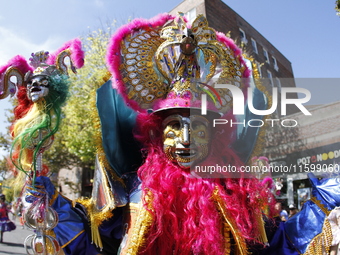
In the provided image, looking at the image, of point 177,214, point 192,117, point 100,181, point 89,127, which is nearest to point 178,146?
point 192,117

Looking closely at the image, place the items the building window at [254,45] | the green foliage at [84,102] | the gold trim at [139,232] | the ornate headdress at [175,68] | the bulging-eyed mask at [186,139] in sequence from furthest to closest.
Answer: the building window at [254,45] < the green foliage at [84,102] < the ornate headdress at [175,68] < the bulging-eyed mask at [186,139] < the gold trim at [139,232]

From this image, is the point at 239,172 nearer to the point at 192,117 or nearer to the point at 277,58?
the point at 192,117

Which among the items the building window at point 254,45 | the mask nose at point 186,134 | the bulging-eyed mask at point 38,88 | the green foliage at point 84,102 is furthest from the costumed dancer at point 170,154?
the building window at point 254,45

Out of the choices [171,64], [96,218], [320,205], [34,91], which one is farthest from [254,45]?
[96,218]

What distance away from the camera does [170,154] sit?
2141 mm

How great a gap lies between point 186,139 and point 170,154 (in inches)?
6.7

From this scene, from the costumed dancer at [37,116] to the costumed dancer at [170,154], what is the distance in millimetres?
109

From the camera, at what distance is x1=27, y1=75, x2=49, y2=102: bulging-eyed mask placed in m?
2.19

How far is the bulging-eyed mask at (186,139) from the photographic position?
2.08 meters

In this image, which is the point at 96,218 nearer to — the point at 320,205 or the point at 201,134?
the point at 201,134

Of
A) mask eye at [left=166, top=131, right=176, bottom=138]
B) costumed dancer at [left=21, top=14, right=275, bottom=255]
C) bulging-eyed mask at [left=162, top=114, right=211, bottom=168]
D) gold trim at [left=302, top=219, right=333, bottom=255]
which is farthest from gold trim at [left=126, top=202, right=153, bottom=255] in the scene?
gold trim at [left=302, top=219, right=333, bottom=255]

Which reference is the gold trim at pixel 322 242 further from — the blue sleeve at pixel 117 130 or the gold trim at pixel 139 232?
the blue sleeve at pixel 117 130

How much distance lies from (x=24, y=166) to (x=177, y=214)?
1078mm

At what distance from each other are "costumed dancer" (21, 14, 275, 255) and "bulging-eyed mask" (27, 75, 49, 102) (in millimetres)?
396
